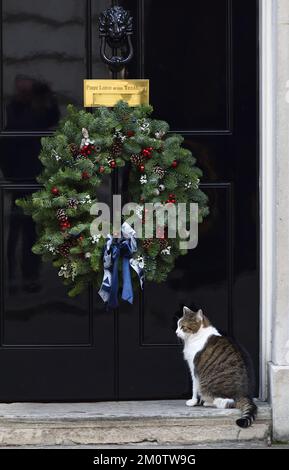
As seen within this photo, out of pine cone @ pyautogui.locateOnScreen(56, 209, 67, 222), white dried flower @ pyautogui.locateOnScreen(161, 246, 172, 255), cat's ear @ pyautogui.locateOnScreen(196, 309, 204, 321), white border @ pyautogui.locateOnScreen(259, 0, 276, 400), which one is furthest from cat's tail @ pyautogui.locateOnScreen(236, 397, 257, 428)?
pine cone @ pyautogui.locateOnScreen(56, 209, 67, 222)

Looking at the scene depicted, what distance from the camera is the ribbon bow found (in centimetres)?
664

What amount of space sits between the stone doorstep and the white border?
384 mm

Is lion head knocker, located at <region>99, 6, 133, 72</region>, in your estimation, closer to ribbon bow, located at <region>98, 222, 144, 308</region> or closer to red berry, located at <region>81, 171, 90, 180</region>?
red berry, located at <region>81, 171, 90, 180</region>

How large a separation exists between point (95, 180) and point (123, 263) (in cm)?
50

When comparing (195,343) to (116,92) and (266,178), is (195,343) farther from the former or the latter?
(116,92)

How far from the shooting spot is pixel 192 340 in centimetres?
698

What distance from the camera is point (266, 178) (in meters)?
7.00

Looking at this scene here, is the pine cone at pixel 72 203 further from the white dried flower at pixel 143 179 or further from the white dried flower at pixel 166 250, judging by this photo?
the white dried flower at pixel 166 250

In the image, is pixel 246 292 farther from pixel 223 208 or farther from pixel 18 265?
pixel 18 265

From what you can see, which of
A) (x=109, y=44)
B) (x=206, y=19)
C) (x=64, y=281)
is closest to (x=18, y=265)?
(x=64, y=281)

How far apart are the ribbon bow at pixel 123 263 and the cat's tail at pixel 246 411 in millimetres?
898

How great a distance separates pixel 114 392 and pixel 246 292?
3.33ft

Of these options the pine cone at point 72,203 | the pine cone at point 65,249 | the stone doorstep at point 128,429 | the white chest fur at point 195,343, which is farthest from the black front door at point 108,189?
the pine cone at point 72,203

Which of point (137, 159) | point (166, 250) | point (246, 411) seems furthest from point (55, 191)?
point (246, 411)
